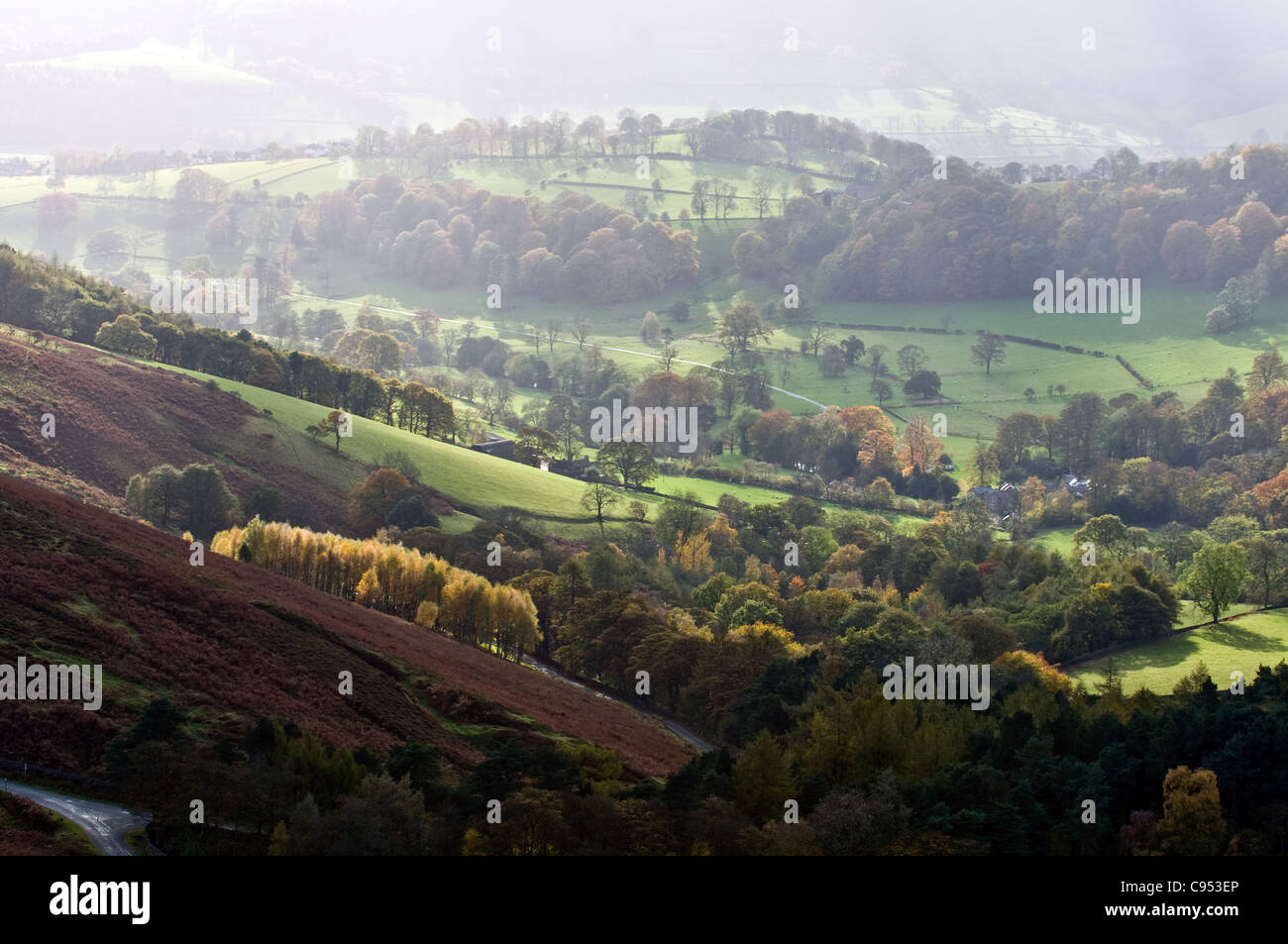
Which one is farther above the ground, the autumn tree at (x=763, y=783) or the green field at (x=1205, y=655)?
the autumn tree at (x=763, y=783)

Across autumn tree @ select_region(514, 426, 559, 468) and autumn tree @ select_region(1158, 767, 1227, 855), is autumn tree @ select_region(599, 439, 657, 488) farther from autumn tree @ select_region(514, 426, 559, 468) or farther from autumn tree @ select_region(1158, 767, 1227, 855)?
autumn tree @ select_region(1158, 767, 1227, 855)

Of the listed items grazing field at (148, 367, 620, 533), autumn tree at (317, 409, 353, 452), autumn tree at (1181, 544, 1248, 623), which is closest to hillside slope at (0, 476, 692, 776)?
grazing field at (148, 367, 620, 533)

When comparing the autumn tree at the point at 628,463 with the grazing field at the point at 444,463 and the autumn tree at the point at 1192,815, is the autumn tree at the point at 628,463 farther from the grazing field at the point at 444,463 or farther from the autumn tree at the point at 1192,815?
the autumn tree at the point at 1192,815

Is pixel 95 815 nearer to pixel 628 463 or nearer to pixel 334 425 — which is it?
pixel 334 425

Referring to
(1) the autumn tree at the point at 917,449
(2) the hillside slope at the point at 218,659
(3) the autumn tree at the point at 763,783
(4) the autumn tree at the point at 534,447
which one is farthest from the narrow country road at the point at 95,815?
(1) the autumn tree at the point at 917,449

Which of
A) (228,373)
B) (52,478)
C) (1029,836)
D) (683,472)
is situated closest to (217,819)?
(1029,836)

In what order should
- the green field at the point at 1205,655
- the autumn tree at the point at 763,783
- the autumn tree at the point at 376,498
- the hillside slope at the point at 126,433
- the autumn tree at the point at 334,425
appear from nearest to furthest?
1. the autumn tree at the point at 763,783
2. the green field at the point at 1205,655
3. the hillside slope at the point at 126,433
4. the autumn tree at the point at 376,498
5. the autumn tree at the point at 334,425

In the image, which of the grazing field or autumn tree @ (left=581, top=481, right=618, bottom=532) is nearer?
the grazing field
